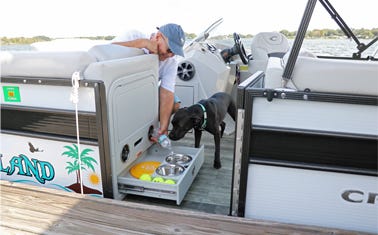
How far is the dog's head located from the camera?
2463 millimetres

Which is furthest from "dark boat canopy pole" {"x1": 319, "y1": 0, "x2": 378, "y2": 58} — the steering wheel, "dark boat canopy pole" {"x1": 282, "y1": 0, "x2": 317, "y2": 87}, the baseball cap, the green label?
the green label

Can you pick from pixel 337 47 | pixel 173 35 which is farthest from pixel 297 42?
pixel 337 47

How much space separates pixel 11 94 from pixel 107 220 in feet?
3.40

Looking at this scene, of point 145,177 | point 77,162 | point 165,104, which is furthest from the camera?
point 165,104

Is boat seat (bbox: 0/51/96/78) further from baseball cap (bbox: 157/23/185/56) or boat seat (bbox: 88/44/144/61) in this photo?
baseball cap (bbox: 157/23/185/56)

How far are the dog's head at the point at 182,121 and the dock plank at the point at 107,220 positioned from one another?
3.31 feet

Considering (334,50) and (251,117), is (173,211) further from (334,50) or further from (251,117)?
(334,50)

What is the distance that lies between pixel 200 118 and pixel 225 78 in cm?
167

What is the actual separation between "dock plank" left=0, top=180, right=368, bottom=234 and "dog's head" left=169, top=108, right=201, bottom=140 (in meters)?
1.01

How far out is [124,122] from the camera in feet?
6.32

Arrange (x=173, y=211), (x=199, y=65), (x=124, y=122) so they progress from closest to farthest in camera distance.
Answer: (x=173, y=211) → (x=124, y=122) → (x=199, y=65)

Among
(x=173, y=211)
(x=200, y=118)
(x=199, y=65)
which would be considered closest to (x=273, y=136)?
(x=173, y=211)

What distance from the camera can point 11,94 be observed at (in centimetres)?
179

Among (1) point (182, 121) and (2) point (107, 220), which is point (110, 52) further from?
(2) point (107, 220)
